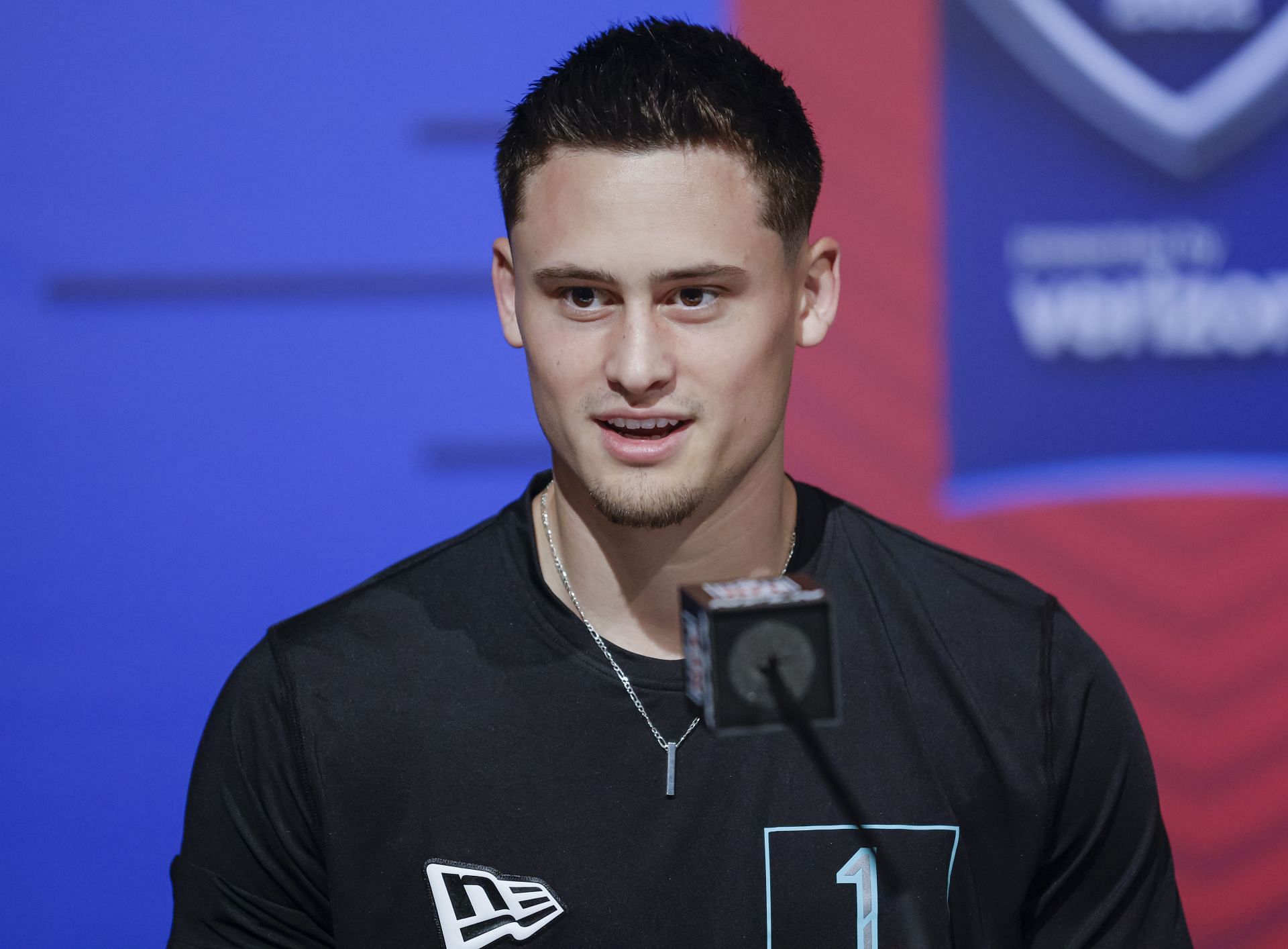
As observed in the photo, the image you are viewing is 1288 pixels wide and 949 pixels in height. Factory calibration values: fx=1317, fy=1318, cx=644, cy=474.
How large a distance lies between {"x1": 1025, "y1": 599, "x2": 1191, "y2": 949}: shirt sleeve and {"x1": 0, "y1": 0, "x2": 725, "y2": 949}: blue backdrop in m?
1.06

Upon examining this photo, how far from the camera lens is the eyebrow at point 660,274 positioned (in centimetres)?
124

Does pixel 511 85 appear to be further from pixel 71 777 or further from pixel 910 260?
pixel 71 777

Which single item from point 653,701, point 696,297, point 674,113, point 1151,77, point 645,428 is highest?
point 1151,77

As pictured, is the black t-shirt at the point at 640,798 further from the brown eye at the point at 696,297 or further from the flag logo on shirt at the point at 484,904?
the brown eye at the point at 696,297

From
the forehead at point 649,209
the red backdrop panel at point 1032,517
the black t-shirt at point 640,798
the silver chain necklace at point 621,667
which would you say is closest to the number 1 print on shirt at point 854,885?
the black t-shirt at point 640,798

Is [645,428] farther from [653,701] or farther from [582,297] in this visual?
[653,701]

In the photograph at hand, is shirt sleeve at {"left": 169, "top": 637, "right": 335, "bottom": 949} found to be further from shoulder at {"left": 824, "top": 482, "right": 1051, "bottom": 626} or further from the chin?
shoulder at {"left": 824, "top": 482, "right": 1051, "bottom": 626}

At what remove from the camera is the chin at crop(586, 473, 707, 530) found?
127 cm

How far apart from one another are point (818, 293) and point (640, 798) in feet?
1.87

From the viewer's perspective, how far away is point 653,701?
4.44ft

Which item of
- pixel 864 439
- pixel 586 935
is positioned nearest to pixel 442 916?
pixel 586 935

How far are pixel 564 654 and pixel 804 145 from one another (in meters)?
0.59

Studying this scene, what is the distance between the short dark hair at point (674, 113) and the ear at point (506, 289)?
52 mm

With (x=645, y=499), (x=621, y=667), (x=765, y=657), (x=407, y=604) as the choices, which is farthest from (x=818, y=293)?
(x=765, y=657)
